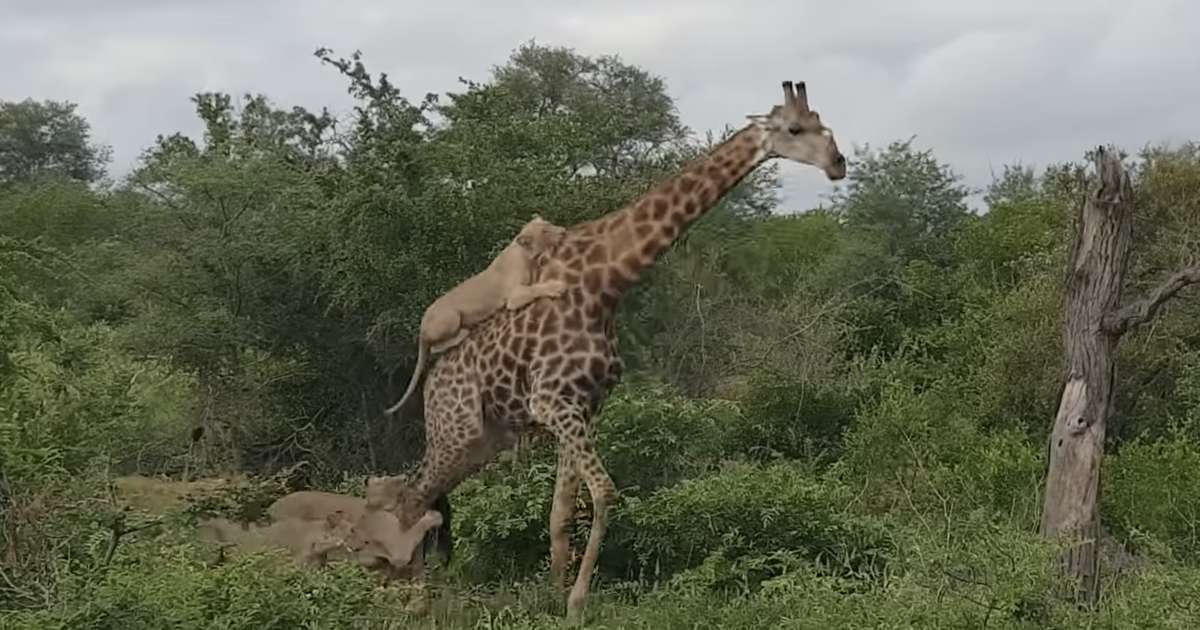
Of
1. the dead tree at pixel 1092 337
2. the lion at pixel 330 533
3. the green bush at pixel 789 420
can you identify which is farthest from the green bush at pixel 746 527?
the green bush at pixel 789 420

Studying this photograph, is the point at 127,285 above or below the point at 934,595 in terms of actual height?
above

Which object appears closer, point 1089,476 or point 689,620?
point 689,620

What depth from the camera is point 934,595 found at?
4.97m

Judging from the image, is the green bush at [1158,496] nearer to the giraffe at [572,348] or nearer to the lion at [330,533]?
the giraffe at [572,348]

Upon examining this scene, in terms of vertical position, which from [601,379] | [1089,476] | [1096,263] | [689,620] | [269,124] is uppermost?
[269,124]

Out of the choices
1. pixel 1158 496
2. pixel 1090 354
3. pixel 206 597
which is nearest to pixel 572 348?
pixel 206 597

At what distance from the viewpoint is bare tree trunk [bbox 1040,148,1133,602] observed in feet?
19.8

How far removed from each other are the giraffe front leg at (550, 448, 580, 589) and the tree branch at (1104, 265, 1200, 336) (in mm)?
2356

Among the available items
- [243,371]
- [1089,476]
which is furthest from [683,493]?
[243,371]

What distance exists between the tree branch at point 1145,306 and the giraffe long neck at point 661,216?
1636mm

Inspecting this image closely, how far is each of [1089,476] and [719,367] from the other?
6441 millimetres

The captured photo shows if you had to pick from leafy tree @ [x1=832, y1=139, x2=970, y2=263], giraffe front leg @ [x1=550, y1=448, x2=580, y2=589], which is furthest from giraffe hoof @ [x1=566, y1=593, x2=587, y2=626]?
leafy tree @ [x1=832, y1=139, x2=970, y2=263]

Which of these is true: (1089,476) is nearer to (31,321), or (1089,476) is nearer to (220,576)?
(220,576)

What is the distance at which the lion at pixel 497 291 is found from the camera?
20.7 ft
